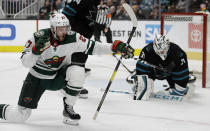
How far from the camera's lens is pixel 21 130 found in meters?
2.63

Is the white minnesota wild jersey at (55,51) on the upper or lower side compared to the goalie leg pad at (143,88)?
upper

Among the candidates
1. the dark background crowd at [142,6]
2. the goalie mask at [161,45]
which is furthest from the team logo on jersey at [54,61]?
the dark background crowd at [142,6]

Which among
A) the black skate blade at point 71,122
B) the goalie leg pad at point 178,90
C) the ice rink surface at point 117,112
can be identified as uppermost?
the goalie leg pad at point 178,90

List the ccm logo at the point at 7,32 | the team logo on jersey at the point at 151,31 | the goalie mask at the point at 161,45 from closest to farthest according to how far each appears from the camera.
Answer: the goalie mask at the point at 161,45 < the team logo on jersey at the point at 151,31 < the ccm logo at the point at 7,32

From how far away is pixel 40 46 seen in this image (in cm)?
246

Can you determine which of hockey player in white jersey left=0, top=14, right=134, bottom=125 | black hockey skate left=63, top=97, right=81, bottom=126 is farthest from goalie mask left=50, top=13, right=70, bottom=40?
black hockey skate left=63, top=97, right=81, bottom=126

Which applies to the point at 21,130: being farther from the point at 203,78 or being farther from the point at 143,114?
the point at 203,78

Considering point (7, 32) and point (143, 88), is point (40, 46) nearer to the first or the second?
point (143, 88)

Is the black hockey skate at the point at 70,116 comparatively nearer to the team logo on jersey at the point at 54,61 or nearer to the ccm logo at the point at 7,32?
the team logo on jersey at the point at 54,61

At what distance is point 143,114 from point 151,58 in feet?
2.33

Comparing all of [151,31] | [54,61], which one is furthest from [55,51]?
[151,31]

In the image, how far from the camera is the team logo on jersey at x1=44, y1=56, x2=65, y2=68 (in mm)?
2727

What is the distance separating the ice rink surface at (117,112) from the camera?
2771 mm

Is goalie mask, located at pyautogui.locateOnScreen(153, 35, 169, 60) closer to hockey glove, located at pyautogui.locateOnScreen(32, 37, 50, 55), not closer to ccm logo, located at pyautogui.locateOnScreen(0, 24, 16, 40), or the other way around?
hockey glove, located at pyautogui.locateOnScreen(32, 37, 50, 55)
